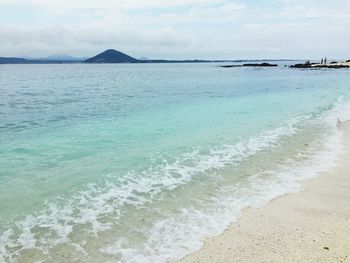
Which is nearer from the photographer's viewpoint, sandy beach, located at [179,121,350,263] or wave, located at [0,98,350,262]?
sandy beach, located at [179,121,350,263]

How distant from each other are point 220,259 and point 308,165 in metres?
8.34

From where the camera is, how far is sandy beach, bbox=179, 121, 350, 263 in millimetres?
7711

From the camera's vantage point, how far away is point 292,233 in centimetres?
878

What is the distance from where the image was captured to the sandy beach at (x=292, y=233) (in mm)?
7711

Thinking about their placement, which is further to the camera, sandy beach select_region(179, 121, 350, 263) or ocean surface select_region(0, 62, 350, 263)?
ocean surface select_region(0, 62, 350, 263)

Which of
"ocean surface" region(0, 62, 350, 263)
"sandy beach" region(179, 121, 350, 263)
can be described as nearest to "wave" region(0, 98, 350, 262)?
"ocean surface" region(0, 62, 350, 263)

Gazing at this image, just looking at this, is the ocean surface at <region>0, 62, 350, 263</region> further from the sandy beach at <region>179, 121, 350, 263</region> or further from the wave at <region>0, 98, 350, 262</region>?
the sandy beach at <region>179, 121, 350, 263</region>

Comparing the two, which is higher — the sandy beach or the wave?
the sandy beach

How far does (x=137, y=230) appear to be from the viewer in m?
9.14

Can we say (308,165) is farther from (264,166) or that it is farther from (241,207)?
(241,207)

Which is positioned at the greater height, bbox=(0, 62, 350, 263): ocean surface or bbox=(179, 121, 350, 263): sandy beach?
bbox=(179, 121, 350, 263): sandy beach

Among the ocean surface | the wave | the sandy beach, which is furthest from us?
the ocean surface

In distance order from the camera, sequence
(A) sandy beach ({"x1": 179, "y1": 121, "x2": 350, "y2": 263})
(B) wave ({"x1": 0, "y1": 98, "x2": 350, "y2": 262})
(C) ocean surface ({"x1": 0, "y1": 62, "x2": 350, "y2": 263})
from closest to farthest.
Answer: (A) sandy beach ({"x1": 179, "y1": 121, "x2": 350, "y2": 263})
(B) wave ({"x1": 0, "y1": 98, "x2": 350, "y2": 262})
(C) ocean surface ({"x1": 0, "y1": 62, "x2": 350, "y2": 263})

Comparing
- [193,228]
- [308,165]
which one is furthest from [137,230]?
[308,165]
